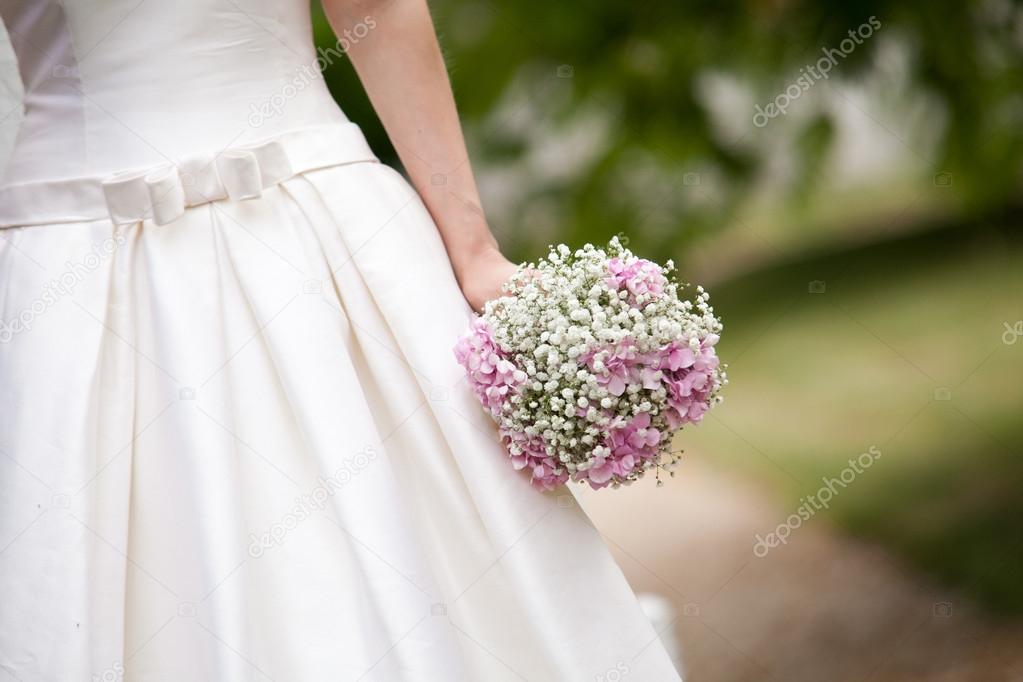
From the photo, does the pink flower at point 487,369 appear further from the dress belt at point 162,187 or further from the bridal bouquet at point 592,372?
the dress belt at point 162,187

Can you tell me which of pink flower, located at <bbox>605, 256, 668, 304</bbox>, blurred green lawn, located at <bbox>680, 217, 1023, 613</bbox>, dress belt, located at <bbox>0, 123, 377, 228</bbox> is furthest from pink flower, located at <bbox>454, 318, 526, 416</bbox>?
blurred green lawn, located at <bbox>680, 217, 1023, 613</bbox>

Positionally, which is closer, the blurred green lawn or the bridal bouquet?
the bridal bouquet

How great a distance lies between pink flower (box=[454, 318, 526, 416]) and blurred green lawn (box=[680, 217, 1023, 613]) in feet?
10.1

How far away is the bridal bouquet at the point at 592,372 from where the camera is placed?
94 centimetres

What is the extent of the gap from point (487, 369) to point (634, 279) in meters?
0.14

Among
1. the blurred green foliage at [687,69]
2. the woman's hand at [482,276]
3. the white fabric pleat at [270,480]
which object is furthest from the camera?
the blurred green foliage at [687,69]

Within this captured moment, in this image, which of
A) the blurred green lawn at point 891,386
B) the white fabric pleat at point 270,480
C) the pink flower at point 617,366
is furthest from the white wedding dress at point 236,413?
the blurred green lawn at point 891,386

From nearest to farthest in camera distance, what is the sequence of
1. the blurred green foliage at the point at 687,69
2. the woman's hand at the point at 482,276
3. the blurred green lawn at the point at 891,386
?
1. the woman's hand at the point at 482,276
2. the blurred green foliage at the point at 687,69
3. the blurred green lawn at the point at 891,386

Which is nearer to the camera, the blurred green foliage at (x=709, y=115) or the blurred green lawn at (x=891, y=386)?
the blurred green foliage at (x=709, y=115)

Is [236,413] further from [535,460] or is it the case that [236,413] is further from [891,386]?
[891,386]

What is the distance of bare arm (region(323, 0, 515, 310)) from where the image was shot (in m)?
1.07

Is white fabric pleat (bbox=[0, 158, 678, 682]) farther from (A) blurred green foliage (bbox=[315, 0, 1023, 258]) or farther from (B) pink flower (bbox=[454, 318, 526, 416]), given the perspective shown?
(A) blurred green foliage (bbox=[315, 0, 1023, 258])

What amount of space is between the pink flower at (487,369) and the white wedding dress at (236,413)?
25mm

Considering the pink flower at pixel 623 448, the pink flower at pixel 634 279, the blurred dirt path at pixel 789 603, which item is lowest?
the blurred dirt path at pixel 789 603
